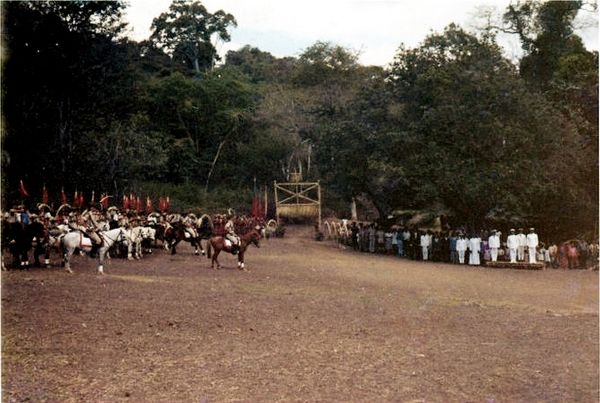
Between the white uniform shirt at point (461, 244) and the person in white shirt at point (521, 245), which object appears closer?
the person in white shirt at point (521, 245)

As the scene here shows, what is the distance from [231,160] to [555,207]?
29025 mm

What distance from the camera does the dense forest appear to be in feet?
85.9

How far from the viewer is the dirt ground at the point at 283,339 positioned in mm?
→ 7746

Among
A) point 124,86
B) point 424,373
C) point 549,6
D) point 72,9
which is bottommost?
point 424,373

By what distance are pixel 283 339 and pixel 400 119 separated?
23902mm

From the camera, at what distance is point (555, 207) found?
30.1 m

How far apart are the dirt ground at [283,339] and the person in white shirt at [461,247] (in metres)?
8.56

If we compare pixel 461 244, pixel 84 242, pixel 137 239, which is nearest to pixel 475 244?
pixel 461 244

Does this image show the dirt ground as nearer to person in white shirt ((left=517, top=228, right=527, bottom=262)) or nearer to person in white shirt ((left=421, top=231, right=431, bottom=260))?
person in white shirt ((left=517, top=228, right=527, bottom=262))

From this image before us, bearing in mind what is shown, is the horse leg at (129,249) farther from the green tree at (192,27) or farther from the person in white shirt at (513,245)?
the person in white shirt at (513,245)

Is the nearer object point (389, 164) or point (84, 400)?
point (84, 400)

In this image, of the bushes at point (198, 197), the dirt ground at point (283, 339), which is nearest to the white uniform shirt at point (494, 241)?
the dirt ground at point (283, 339)

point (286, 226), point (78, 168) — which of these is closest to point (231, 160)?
point (286, 226)

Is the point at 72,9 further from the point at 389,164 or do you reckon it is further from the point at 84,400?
the point at 84,400
